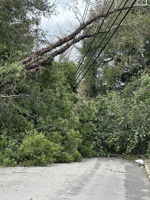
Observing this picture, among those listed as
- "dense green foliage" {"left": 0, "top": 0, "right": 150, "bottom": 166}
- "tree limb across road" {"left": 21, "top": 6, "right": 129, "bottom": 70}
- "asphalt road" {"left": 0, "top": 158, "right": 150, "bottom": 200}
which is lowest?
"asphalt road" {"left": 0, "top": 158, "right": 150, "bottom": 200}

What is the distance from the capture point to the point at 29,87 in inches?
607

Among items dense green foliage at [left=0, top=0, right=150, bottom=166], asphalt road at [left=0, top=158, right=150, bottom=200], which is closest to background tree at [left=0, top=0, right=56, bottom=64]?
dense green foliage at [left=0, top=0, right=150, bottom=166]

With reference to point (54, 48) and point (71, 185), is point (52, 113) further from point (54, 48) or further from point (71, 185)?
point (71, 185)

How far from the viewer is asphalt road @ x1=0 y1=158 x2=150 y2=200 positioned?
7.26 m

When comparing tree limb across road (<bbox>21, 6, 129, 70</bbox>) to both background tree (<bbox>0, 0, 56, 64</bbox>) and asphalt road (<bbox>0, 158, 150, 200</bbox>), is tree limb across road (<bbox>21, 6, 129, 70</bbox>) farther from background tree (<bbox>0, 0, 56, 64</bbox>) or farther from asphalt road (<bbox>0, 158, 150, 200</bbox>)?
asphalt road (<bbox>0, 158, 150, 200</bbox>)

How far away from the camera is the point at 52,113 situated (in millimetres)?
15711

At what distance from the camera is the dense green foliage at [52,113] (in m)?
13.4

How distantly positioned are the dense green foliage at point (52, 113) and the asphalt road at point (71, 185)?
2293mm

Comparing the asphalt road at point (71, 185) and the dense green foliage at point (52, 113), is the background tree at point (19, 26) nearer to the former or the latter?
the dense green foliage at point (52, 113)

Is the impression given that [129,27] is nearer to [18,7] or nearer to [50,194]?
[18,7]

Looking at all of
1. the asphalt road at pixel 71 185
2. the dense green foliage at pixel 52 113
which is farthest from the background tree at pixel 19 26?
the asphalt road at pixel 71 185

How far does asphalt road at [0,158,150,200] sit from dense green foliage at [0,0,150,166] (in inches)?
90.3

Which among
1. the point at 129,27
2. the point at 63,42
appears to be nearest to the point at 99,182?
the point at 63,42

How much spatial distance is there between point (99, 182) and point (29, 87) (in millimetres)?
7109
